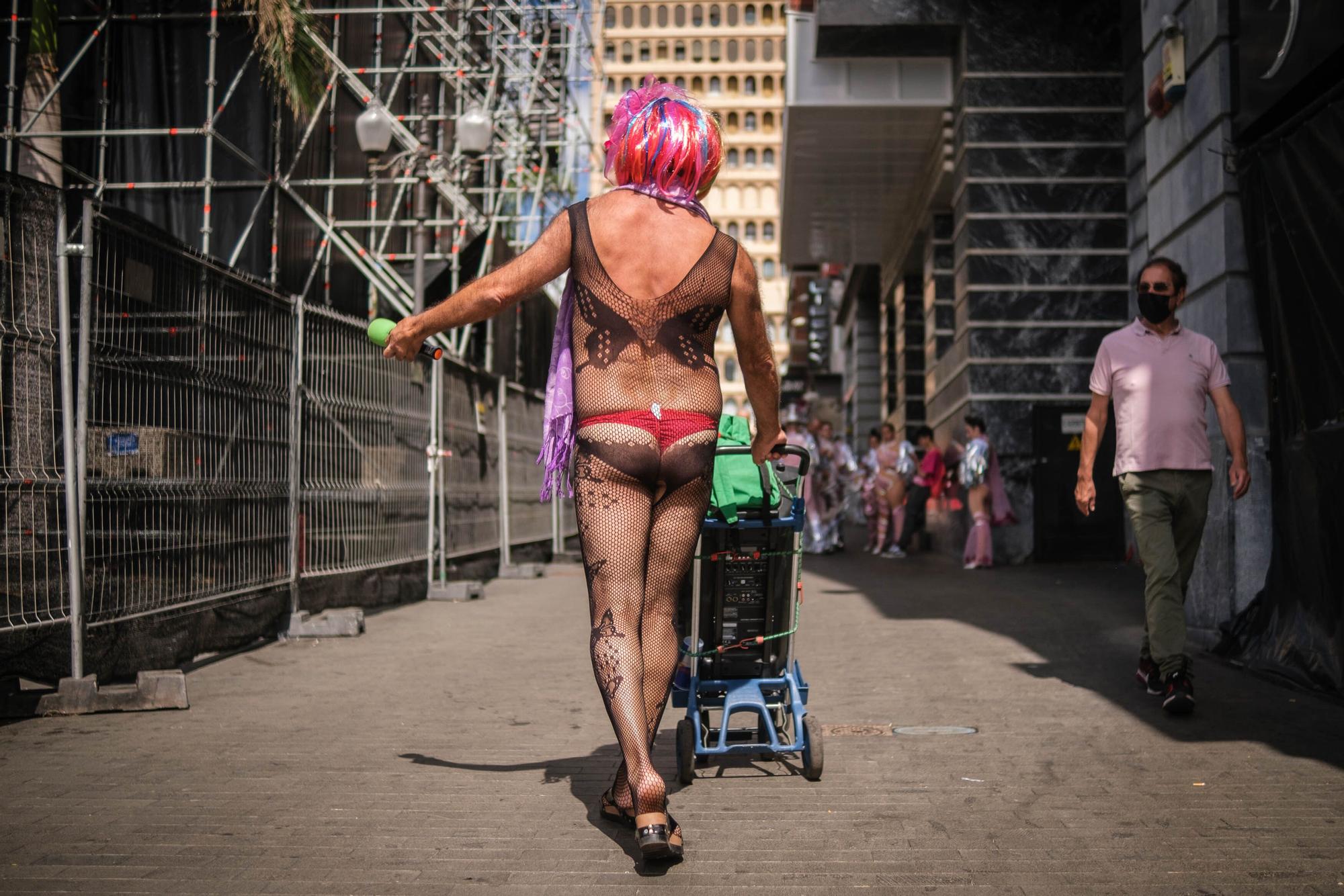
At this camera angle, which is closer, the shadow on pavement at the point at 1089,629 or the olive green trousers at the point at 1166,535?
the shadow on pavement at the point at 1089,629

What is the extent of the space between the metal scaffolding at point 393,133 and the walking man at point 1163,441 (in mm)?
8698

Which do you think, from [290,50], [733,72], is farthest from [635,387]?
[733,72]

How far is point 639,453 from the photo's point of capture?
4.01 meters

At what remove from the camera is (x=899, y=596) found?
12.7 meters

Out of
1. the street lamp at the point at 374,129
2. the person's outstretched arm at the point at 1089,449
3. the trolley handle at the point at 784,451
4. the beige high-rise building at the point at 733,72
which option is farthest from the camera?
the beige high-rise building at the point at 733,72

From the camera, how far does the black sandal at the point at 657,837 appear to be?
3.63 m

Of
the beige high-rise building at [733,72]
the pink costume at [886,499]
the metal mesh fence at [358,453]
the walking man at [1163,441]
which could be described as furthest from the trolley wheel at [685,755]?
the beige high-rise building at [733,72]

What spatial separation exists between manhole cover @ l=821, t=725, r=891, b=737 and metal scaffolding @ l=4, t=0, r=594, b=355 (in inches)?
345

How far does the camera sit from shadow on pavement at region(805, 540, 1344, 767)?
18.7 feet

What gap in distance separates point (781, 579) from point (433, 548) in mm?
8474

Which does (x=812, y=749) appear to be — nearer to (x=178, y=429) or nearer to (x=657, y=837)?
(x=657, y=837)

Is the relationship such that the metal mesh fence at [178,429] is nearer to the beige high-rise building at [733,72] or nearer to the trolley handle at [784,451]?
the trolley handle at [784,451]

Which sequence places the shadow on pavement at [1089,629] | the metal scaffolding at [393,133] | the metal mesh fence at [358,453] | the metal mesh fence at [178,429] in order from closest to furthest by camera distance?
1. the shadow on pavement at [1089,629]
2. the metal mesh fence at [178,429]
3. the metal mesh fence at [358,453]
4. the metal scaffolding at [393,133]

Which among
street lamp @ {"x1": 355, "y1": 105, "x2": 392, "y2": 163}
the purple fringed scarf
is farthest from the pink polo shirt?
street lamp @ {"x1": 355, "y1": 105, "x2": 392, "y2": 163}
